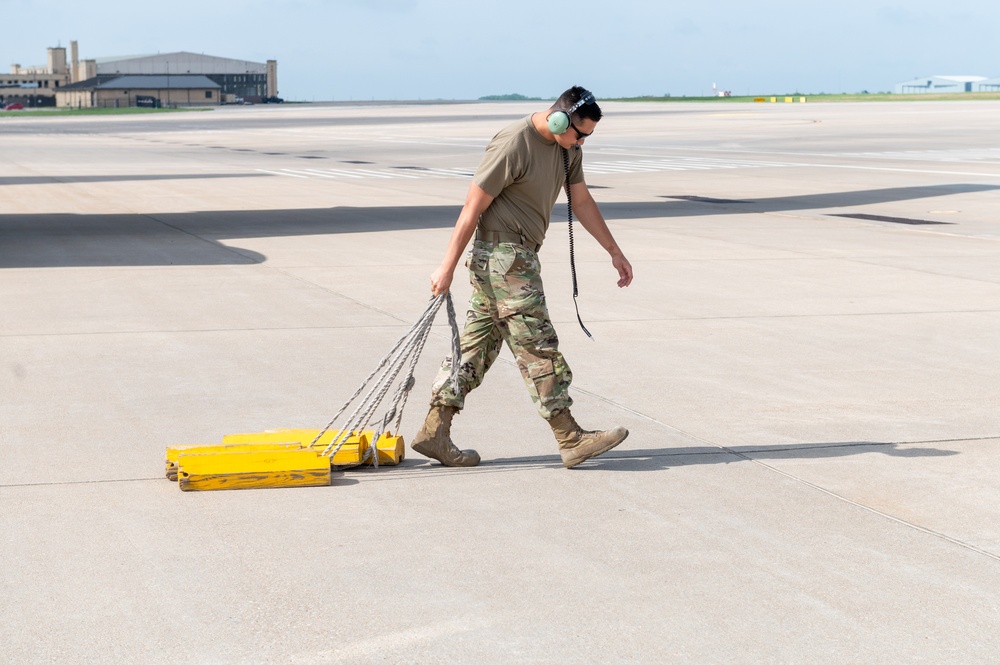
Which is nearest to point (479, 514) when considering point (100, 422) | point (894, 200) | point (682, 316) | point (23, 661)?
point (23, 661)

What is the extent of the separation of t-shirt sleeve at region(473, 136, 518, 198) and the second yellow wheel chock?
597 mm

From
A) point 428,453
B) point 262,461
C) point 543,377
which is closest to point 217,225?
point 428,453

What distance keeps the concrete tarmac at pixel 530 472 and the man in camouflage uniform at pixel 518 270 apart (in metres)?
0.23

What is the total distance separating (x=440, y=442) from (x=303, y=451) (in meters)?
0.68

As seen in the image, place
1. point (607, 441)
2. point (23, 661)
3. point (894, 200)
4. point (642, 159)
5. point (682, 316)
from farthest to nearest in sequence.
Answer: point (642, 159) < point (894, 200) < point (682, 316) < point (607, 441) < point (23, 661)

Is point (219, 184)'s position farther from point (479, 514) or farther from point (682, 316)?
point (479, 514)

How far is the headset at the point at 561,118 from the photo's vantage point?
238 inches

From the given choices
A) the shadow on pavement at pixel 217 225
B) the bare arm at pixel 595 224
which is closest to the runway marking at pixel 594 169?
the shadow on pavement at pixel 217 225

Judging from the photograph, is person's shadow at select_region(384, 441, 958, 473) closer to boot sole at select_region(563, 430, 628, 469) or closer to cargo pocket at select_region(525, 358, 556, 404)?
boot sole at select_region(563, 430, 628, 469)

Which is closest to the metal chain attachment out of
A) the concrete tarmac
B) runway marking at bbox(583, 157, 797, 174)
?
the concrete tarmac

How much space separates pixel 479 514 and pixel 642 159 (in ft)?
114

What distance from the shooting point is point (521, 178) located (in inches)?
245

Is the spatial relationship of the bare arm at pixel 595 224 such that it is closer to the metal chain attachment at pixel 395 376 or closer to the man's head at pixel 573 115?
the man's head at pixel 573 115

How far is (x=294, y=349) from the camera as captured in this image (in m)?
9.70
